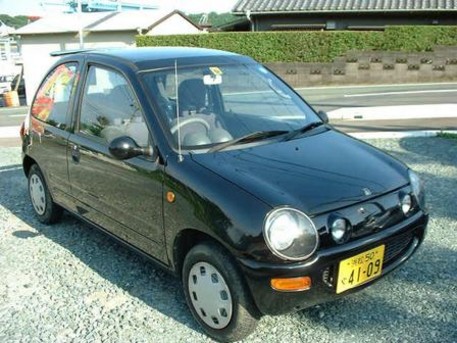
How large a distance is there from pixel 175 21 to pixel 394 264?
2617cm

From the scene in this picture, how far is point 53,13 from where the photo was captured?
31.4 m

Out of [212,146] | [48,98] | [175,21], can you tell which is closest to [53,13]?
[175,21]

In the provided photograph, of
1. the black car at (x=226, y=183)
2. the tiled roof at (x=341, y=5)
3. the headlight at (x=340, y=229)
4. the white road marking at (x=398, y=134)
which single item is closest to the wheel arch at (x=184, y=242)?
the black car at (x=226, y=183)

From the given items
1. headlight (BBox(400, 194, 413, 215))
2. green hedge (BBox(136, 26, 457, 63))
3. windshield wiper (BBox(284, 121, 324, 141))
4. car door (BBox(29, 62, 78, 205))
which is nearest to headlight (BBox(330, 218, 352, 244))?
headlight (BBox(400, 194, 413, 215))

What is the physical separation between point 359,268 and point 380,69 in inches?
707

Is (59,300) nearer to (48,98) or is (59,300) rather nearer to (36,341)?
(36,341)

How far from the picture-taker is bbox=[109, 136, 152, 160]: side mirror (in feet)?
10.0

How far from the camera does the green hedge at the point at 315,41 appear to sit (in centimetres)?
1911

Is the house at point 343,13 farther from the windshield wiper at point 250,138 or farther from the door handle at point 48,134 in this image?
the windshield wiper at point 250,138

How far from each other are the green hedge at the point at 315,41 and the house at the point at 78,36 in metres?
3.75

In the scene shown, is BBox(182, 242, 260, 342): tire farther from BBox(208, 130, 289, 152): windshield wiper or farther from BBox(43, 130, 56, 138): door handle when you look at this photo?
BBox(43, 130, 56, 138): door handle

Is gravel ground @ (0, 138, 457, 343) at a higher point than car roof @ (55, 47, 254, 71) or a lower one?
lower

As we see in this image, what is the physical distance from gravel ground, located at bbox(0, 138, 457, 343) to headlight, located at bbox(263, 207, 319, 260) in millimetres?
661

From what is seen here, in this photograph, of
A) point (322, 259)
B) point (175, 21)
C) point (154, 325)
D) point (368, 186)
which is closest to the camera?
point (322, 259)
